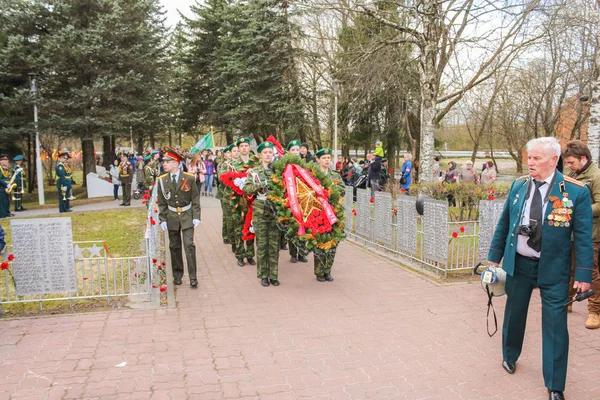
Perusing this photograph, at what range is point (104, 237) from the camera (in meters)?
12.1

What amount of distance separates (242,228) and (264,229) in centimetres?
156

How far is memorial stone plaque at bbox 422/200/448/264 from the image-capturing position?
725 cm

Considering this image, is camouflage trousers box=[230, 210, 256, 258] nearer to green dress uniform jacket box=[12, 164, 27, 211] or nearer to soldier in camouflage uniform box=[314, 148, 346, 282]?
soldier in camouflage uniform box=[314, 148, 346, 282]

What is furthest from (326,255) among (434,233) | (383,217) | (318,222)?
(383,217)

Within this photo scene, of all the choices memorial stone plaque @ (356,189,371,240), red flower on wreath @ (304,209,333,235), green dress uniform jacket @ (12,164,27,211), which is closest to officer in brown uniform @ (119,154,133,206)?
green dress uniform jacket @ (12,164,27,211)

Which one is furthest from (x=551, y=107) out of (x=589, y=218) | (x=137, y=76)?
(x=589, y=218)

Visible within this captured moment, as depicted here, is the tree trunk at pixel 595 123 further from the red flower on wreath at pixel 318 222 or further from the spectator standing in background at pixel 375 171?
the red flower on wreath at pixel 318 222

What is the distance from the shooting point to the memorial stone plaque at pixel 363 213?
9972 millimetres

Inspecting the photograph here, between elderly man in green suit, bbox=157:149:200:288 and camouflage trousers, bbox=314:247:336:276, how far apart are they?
190cm

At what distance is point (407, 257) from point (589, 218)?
4.93 meters

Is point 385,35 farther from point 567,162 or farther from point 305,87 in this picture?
point 567,162

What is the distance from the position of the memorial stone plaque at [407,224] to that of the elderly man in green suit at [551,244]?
394 centimetres

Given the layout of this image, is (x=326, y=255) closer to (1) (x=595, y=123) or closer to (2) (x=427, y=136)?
(2) (x=427, y=136)

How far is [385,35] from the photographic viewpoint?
19.8 metres
